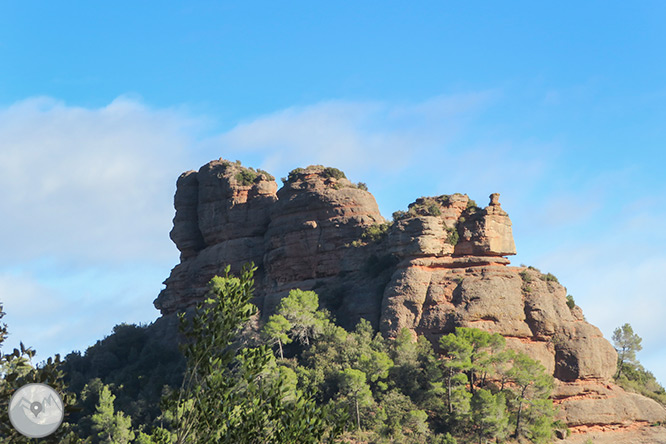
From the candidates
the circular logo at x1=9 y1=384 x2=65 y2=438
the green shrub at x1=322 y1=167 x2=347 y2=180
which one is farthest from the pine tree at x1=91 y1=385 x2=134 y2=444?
the circular logo at x1=9 y1=384 x2=65 y2=438

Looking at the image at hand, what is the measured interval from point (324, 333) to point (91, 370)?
27.5 meters

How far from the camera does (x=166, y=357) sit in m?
70.5

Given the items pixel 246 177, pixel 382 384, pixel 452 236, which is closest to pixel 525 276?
pixel 452 236

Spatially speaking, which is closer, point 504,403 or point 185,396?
point 185,396

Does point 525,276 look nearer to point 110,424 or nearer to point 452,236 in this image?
point 452,236

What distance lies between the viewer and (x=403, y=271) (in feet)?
203

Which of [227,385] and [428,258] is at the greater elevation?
[428,258]

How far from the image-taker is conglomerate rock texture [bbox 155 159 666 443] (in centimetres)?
5784

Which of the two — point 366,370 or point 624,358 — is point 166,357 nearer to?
point 366,370

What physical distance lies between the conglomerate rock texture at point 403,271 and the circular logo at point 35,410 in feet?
163

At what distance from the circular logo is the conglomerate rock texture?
4960 cm

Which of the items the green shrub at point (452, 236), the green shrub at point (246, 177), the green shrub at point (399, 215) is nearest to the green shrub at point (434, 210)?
the green shrub at point (452, 236)

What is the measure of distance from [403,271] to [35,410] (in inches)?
2061

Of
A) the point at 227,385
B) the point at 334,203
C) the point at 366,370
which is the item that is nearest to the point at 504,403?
the point at 366,370
